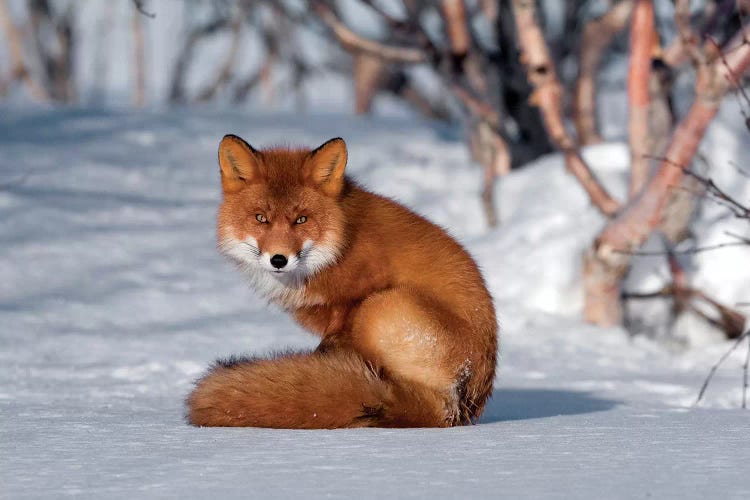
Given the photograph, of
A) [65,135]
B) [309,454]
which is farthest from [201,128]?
[309,454]

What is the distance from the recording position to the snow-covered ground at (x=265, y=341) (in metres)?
3.03

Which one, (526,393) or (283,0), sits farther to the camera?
(283,0)

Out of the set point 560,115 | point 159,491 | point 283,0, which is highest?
point 283,0

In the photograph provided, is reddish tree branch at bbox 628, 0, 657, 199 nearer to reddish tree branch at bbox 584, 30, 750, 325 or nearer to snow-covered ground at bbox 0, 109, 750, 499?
reddish tree branch at bbox 584, 30, 750, 325

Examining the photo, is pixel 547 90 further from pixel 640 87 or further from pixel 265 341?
pixel 265 341

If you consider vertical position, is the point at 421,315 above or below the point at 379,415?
above

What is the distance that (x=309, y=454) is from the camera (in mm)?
3316

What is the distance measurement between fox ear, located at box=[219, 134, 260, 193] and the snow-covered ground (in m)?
1.14

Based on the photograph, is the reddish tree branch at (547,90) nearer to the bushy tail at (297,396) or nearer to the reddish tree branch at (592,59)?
the reddish tree branch at (592,59)

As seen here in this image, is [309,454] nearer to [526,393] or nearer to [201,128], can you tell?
[526,393]

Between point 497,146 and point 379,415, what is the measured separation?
6731mm

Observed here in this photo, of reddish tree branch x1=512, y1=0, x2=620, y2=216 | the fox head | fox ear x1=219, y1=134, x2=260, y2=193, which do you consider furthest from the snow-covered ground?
fox ear x1=219, y1=134, x2=260, y2=193

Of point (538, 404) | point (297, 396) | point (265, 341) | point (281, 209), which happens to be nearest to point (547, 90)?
point (265, 341)

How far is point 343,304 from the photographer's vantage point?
14.6ft
